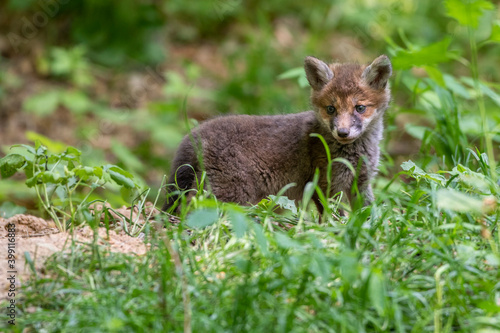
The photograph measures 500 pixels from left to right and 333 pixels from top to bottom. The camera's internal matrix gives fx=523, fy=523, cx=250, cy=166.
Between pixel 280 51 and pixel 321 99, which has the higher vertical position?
pixel 321 99

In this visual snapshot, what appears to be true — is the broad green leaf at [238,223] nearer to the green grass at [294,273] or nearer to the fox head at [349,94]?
the green grass at [294,273]

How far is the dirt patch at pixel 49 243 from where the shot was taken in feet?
9.61

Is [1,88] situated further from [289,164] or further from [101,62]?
[289,164]

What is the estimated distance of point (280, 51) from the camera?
1022 centimetres

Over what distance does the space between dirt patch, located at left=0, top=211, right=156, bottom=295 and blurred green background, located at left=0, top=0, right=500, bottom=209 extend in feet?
15.8

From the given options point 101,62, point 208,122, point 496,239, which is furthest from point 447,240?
point 101,62

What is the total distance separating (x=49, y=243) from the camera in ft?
10.4

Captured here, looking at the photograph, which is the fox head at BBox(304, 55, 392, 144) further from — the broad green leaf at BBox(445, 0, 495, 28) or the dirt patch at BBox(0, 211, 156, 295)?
the dirt patch at BBox(0, 211, 156, 295)

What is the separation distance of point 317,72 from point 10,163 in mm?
2657

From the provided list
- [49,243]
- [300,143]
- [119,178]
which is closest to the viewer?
[49,243]

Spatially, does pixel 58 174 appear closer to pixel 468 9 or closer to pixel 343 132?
pixel 343 132

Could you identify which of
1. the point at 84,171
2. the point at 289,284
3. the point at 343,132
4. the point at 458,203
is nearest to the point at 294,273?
the point at 289,284

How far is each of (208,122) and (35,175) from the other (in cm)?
165

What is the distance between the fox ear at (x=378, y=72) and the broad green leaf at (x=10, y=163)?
9.37ft
